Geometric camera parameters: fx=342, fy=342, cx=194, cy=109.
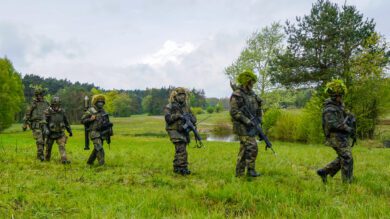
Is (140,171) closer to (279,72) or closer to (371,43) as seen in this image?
(279,72)

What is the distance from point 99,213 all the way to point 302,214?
9.53ft

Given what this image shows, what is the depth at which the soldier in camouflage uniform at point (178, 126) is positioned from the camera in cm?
976

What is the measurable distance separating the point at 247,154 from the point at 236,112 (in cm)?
110

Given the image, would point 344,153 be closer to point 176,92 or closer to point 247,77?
point 247,77

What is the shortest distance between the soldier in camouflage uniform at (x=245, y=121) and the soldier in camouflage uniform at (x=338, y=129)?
5.70ft

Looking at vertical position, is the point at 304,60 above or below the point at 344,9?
below

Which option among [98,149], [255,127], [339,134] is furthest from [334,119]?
[98,149]

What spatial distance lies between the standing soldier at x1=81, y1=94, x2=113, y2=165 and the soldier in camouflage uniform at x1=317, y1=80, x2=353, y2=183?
6872 millimetres

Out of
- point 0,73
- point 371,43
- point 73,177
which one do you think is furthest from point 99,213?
point 0,73

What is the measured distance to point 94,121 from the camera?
36.8ft

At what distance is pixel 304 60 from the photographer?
31.3m

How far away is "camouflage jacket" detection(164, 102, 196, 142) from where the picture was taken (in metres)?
9.79

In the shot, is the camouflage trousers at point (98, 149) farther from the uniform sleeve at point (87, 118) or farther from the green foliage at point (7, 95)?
the green foliage at point (7, 95)

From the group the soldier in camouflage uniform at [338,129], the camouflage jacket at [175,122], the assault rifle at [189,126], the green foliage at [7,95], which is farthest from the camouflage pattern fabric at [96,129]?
the green foliage at [7,95]
